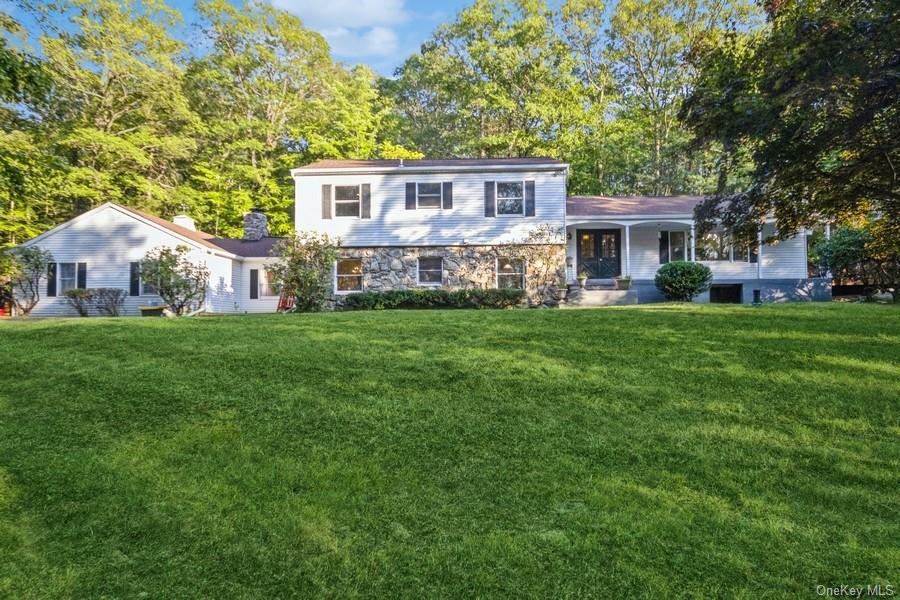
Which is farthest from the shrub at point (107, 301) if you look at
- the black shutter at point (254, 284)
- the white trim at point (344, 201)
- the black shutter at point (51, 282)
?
the white trim at point (344, 201)

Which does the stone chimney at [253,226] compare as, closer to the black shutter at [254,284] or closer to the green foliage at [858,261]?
the black shutter at [254,284]

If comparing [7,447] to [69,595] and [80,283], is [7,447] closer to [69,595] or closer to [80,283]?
[69,595]

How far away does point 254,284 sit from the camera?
1989 centimetres

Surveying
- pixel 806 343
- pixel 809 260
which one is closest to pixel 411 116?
pixel 809 260

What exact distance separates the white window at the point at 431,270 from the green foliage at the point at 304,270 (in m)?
3.57

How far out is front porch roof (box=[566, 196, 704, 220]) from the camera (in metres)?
17.7

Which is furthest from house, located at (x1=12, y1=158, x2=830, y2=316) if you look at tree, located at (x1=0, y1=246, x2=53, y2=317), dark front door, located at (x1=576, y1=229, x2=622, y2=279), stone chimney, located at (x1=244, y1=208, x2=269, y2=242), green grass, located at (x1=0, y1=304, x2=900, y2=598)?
green grass, located at (x1=0, y1=304, x2=900, y2=598)

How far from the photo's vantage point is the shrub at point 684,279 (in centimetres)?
1488

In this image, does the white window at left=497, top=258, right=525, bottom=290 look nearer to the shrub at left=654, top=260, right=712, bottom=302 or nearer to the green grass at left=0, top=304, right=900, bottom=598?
the shrub at left=654, top=260, right=712, bottom=302

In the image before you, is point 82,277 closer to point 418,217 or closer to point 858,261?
point 418,217

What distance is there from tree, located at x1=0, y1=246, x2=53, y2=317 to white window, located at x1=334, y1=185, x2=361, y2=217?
31.5 feet

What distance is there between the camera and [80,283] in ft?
55.4

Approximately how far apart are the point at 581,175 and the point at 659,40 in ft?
27.3

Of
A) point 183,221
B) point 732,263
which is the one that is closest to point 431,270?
point 183,221
